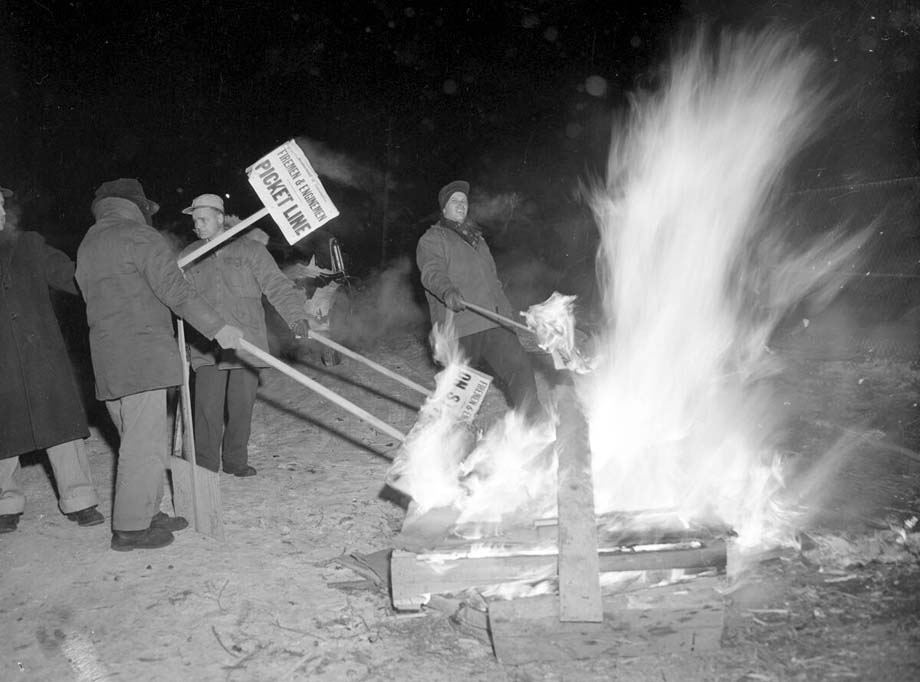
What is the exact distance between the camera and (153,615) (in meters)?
3.44

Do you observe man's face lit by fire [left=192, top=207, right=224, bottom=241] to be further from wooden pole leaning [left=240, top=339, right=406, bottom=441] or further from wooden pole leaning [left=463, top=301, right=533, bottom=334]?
wooden pole leaning [left=463, top=301, right=533, bottom=334]

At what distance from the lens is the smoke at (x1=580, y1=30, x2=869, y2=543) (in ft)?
13.1

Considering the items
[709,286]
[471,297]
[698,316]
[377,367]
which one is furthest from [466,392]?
[709,286]

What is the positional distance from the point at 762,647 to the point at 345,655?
1.90m

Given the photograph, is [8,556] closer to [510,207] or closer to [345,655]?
[345,655]

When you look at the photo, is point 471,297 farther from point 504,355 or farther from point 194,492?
point 194,492

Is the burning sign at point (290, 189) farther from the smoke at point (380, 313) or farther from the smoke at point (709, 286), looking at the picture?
the smoke at point (380, 313)

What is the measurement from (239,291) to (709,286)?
4.34m

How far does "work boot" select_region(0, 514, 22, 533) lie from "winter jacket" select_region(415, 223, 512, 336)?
365cm

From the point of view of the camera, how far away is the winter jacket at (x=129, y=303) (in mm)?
4211

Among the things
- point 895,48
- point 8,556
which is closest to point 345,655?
point 8,556

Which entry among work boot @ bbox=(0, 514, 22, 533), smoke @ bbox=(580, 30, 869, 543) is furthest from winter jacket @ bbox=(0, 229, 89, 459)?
smoke @ bbox=(580, 30, 869, 543)

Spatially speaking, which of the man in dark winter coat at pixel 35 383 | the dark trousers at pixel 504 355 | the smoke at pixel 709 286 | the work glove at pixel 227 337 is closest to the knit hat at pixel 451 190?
the dark trousers at pixel 504 355

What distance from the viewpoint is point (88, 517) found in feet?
15.5
